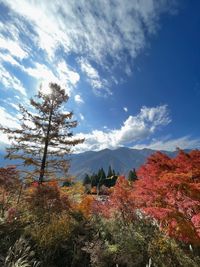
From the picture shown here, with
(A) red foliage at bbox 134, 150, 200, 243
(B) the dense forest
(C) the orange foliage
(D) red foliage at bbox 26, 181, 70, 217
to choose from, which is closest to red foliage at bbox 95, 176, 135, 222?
(B) the dense forest

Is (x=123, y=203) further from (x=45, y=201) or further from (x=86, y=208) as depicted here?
(x=45, y=201)

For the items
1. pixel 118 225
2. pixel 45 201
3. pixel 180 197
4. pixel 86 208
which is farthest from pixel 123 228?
pixel 86 208

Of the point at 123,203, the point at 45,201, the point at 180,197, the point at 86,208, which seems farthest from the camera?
the point at 86,208

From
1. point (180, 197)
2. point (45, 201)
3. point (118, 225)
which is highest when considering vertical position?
point (180, 197)

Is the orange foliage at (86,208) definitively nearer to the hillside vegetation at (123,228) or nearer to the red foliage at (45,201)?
the hillside vegetation at (123,228)

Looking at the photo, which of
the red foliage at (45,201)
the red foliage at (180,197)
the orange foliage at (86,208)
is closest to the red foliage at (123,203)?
the orange foliage at (86,208)

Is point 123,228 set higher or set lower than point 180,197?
lower

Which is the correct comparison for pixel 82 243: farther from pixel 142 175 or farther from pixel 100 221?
pixel 142 175

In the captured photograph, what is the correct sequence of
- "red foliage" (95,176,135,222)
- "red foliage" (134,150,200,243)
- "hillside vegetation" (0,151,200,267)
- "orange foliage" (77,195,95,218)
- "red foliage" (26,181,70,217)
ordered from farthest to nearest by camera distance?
"orange foliage" (77,195,95,218), "red foliage" (95,176,135,222), "red foliage" (26,181,70,217), "hillside vegetation" (0,151,200,267), "red foliage" (134,150,200,243)

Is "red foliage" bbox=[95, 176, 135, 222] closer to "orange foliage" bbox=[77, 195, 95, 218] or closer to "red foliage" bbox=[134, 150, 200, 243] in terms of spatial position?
"orange foliage" bbox=[77, 195, 95, 218]

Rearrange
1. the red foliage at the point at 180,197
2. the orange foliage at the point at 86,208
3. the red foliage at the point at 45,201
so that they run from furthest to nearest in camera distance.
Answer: the orange foliage at the point at 86,208 < the red foliage at the point at 45,201 < the red foliage at the point at 180,197

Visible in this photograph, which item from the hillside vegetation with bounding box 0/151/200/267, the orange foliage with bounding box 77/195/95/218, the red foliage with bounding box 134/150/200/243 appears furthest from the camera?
the orange foliage with bounding box 77/195/95/218

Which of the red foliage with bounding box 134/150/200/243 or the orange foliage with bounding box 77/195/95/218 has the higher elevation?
the red foliage with bounding box 134/150/200/243

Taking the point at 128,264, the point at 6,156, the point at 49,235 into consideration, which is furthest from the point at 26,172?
the point at 128,264
